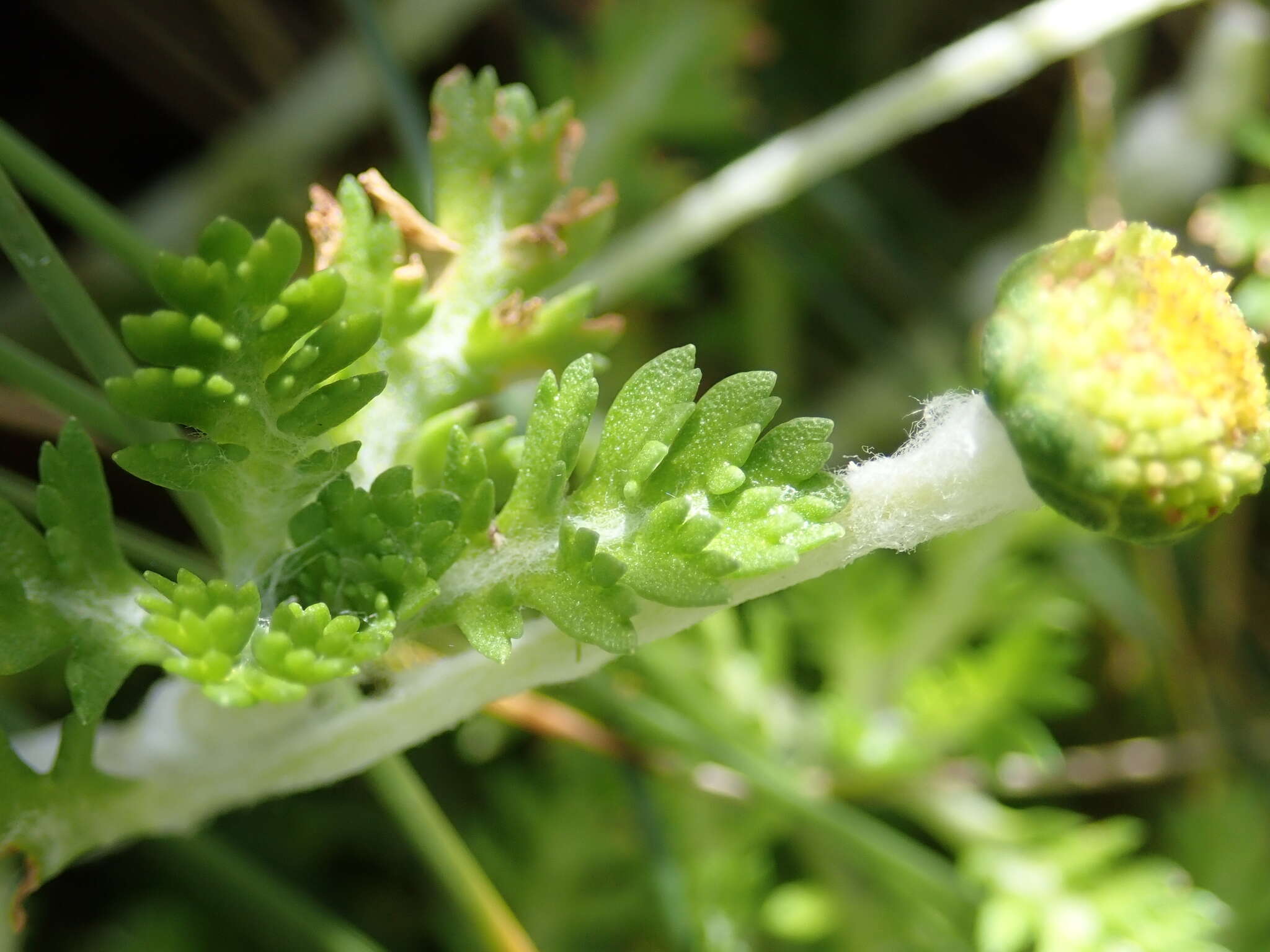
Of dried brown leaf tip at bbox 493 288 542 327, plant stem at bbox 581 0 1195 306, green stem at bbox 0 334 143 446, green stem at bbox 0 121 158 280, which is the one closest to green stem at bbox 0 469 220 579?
green stem at bbox 0 334 143 446

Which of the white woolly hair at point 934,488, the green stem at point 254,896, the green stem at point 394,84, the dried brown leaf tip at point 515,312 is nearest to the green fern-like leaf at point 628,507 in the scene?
the white woolly hair at point 934,488

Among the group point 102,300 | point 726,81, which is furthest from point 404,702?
point 726,81

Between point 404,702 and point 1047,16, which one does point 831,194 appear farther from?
point 404,702

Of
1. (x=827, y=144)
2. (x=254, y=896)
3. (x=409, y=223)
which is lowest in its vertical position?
(x=254, y=896)

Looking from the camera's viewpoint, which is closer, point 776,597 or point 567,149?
point 567,149

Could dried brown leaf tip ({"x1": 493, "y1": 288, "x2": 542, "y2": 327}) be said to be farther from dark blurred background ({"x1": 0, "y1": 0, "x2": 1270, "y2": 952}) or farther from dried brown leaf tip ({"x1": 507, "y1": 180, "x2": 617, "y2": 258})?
dark blurred background ({"x1": 0, "y1": 0, "x2": 1270, "y2": 952})

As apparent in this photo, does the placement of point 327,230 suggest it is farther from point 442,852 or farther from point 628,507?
point 442,852

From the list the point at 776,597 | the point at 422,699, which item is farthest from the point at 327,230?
the point at 776,597

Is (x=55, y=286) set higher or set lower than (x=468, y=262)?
lower
